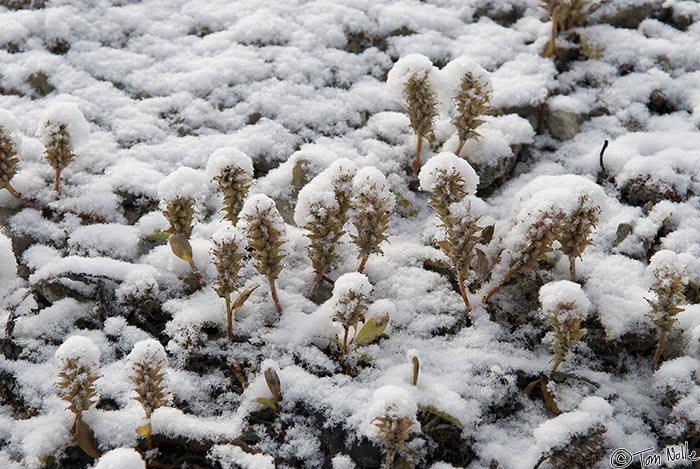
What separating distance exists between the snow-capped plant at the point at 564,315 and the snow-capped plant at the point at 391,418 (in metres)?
0.79

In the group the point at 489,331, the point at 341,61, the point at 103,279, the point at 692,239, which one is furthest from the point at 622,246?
the point at 103,279

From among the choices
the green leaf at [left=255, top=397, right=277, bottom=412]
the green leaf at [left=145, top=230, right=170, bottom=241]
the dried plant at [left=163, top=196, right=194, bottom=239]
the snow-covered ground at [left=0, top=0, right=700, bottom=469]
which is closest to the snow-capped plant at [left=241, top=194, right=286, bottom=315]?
the snow-covered ground at [left=0, top=0, right=700, bottom=469]

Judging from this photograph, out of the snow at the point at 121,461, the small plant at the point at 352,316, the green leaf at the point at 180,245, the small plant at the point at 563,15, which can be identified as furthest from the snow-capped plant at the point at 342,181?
the small plant at the point at 563,15

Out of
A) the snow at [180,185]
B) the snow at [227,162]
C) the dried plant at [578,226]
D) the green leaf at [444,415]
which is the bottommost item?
the green leaf at [444,415]

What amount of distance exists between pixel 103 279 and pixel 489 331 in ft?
6.63

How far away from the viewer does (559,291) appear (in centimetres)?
288

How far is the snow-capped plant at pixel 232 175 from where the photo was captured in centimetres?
322

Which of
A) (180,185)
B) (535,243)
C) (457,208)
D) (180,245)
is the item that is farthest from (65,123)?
(535,243)

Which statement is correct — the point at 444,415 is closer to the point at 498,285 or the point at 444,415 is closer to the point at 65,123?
the point at 498,285

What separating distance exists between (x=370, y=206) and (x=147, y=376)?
128cm

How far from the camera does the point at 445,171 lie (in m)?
3.17

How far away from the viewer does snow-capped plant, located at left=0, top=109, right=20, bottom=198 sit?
3.53 m

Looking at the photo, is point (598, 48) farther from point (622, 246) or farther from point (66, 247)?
point (66, 247)

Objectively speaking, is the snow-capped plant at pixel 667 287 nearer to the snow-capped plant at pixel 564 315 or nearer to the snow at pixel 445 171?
the snow-capped plant at pixel 564 315
